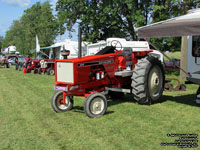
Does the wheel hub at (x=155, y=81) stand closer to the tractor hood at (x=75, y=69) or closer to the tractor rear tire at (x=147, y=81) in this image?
the tractor rear tire at (x=147, y=81)

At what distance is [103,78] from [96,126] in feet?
5.62

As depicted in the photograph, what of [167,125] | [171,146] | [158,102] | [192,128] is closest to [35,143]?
[171,146]

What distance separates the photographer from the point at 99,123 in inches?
201

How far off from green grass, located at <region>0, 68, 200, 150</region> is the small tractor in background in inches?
11.1

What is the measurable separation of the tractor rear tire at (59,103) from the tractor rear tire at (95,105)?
854mm

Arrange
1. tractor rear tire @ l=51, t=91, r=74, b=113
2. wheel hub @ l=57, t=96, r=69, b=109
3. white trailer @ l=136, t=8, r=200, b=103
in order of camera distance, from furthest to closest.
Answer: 1. wheel hub @ l=57, t=96, r=69, b=109
2. tractor rear tire @ l=51, t=91, r=74, b=113
3. white trailer @ l=136, t=8, r=200, b=103

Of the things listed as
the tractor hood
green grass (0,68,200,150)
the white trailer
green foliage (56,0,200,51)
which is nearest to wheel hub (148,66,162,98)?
green grass (0,68,200,150)

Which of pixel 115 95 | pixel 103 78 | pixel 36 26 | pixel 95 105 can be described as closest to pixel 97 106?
pixel 95 105

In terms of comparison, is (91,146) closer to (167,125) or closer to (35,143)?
(35,143)

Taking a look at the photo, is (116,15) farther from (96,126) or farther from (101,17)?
(96,126)

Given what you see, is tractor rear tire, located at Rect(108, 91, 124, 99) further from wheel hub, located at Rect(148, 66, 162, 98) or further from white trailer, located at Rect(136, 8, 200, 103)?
white trailer, located at Rect(136, 8, 200, 103)

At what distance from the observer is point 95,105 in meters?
5.58

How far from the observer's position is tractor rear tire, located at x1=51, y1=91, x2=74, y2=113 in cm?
594

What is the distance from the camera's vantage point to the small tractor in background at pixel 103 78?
557cm
